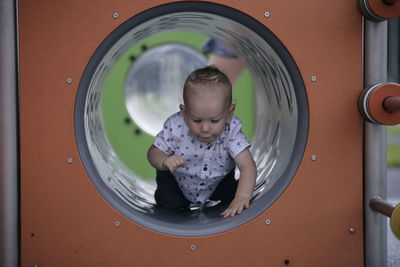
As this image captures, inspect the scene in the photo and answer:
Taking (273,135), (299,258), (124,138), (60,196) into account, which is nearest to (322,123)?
(299,258)

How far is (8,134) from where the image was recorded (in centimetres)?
132

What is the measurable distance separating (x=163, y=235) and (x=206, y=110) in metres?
0.38

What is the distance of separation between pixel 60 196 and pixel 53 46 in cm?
37

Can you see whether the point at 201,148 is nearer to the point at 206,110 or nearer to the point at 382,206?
the point at 206,110

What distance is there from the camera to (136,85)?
11.1ft

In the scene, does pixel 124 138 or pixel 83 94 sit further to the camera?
pixel 124 138

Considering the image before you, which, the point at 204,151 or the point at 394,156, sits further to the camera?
the point at 394,156

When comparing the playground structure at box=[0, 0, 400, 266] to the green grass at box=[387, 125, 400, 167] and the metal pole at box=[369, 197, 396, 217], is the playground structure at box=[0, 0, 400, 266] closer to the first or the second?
the metal pole at box=[369, 197, 396, 217]

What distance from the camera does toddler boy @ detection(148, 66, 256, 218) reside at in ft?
5.00

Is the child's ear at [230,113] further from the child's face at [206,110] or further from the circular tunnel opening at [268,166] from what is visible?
the circular tunnel opening at [268,166]

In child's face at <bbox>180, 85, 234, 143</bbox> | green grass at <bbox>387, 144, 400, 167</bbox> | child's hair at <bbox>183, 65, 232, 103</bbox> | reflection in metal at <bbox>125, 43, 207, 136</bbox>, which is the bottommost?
green grass at <bbox>387, 144, 400, 167</bbox>

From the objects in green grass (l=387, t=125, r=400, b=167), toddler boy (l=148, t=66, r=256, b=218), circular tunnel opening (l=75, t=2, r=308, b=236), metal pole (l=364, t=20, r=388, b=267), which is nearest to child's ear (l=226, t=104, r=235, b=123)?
toddler boy (l=148, t=66, r=256, b=218)

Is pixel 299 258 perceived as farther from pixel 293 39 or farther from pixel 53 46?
pixel 53 46

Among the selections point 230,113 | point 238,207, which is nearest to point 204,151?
point 230,113
